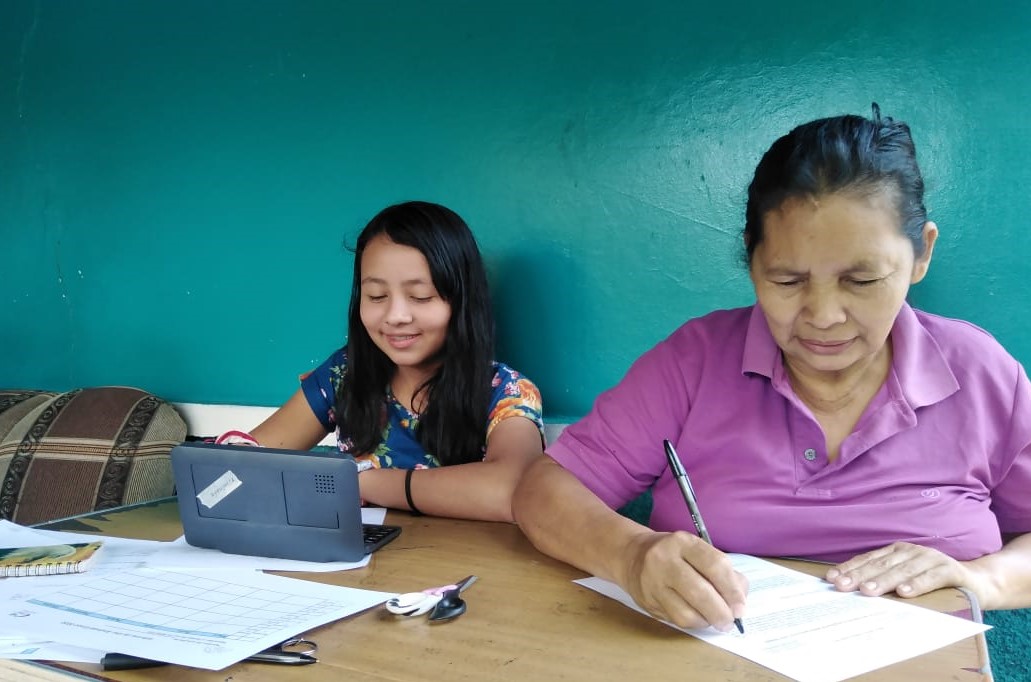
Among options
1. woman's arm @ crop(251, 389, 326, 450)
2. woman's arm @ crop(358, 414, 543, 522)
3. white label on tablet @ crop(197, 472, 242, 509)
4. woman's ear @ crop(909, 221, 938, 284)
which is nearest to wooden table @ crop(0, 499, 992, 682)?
white label on tablet @ crop(197, 472, 242, 509)

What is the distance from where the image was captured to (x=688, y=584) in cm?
95

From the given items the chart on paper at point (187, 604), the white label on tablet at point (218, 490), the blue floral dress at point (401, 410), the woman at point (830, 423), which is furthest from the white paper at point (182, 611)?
the blue floral dress at point (401, 410)

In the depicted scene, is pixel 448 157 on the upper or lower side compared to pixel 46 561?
upper

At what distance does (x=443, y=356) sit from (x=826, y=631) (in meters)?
1.20

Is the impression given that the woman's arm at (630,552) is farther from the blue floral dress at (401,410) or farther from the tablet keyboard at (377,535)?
the blue floral dress at (401,410)

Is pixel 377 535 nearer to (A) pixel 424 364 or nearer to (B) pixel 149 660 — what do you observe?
(B) pixel 149 660

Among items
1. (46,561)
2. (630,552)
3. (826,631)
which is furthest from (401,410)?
(826,631)

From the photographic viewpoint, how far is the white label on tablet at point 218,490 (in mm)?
1259

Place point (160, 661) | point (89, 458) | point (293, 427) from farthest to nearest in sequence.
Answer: point (89, 458)
point (293, 427)
point (160, 661)

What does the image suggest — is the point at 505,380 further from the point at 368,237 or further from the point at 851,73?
the point at 851,73

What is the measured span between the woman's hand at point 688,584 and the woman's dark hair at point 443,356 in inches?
36.2

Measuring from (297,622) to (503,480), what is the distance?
667 millimetres

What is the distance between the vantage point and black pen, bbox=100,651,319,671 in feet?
2.94

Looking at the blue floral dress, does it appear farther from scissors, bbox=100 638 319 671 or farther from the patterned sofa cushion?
scissors, bbox=100 638 319 671
